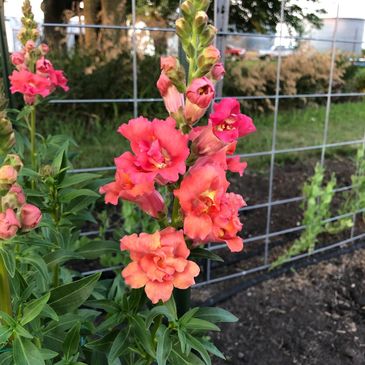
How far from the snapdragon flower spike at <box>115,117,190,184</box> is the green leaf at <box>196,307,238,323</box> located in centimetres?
42

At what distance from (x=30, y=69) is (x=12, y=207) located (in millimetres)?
886

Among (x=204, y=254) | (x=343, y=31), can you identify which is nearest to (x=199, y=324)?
(x=204, y=254)

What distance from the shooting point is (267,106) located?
4.36 m

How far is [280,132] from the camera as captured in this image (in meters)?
4.48

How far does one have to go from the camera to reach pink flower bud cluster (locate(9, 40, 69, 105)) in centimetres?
140

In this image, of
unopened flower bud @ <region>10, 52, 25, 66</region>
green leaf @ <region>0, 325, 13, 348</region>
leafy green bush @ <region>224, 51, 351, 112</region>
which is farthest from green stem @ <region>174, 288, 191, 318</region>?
leafy green bush @ <region>224, 51, 351, 112</region>

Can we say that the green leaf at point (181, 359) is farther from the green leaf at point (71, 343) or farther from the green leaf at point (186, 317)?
the green leaf at point (71, 343)

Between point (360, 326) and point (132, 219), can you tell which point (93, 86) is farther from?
point (360, 326)

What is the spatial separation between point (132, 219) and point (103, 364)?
101 cm

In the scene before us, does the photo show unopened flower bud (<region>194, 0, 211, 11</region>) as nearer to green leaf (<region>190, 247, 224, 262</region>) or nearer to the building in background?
green leaf (<region>190, 247, 224, 262</region>)

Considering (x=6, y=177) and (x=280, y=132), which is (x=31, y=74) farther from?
(x=280, y=132)

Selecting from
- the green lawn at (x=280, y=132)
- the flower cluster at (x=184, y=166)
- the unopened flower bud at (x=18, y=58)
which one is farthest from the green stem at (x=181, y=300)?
the green lawn at (x=280, y=132)

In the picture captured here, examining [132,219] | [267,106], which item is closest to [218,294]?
[132,219]

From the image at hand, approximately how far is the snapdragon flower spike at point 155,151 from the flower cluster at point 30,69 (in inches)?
Result: 31.3
